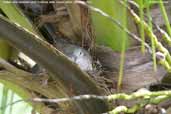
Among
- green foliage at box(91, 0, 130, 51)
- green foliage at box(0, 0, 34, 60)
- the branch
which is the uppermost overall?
green foliage at box(0, 0, 34, 60)

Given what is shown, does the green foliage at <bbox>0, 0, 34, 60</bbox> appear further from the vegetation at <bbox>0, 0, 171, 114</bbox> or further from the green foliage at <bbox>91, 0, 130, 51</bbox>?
the green foliage at <bbox>91, 0, 130, 51</bbox>

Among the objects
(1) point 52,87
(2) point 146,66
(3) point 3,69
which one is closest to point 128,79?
(2) point 146,66

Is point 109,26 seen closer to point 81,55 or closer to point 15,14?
point 81,55

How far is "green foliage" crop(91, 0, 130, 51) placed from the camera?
92cm

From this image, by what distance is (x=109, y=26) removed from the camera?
96 centimetres

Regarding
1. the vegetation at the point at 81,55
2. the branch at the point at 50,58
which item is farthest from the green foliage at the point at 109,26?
the branch at the point at 50,58

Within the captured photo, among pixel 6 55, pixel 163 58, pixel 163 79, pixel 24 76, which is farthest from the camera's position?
pixel 6 55

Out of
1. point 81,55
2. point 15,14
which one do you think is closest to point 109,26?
point 81,55

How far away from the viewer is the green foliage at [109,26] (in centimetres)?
92

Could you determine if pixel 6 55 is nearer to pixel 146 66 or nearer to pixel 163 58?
pixel 146 66

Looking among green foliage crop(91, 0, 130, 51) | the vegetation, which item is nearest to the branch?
the vegetation

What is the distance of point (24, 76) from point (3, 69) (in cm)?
6

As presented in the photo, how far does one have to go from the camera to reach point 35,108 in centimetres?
112

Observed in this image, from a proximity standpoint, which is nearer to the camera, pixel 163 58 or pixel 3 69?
pixel 163 58
